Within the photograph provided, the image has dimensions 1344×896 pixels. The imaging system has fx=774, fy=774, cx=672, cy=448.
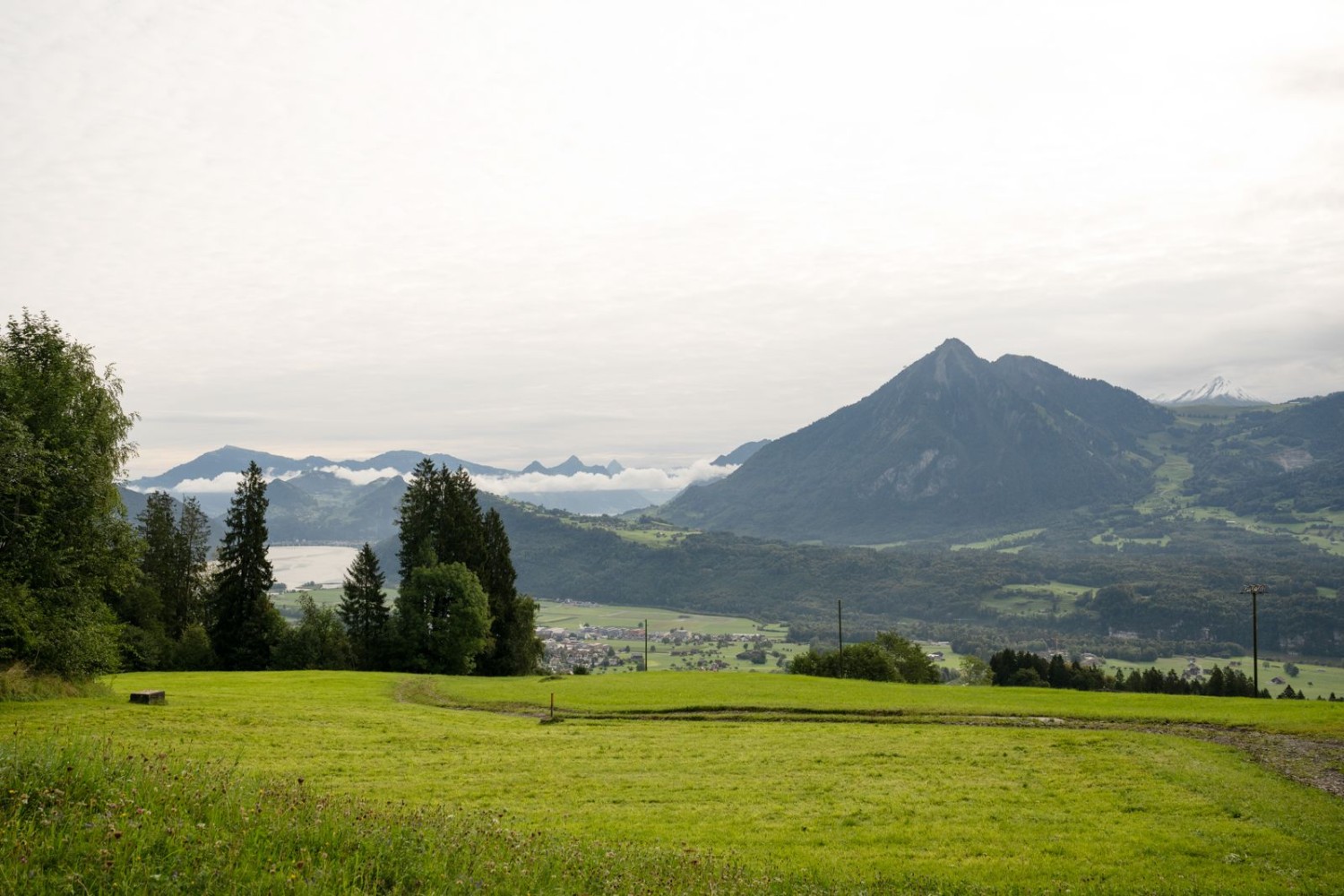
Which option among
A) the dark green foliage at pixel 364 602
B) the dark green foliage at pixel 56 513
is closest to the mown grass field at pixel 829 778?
the dark green foliage at pixel 56 513

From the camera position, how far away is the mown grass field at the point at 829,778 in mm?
14562

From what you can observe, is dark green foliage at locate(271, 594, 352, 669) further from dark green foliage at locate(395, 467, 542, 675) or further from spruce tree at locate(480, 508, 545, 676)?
spruce tree at locate(480, 508, 545, 676)

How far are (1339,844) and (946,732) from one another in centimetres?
1738

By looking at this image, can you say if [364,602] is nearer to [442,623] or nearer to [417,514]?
[417,514]

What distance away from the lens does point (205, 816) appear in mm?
9570

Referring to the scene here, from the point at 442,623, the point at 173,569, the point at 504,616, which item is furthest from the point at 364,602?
the point at 173,569

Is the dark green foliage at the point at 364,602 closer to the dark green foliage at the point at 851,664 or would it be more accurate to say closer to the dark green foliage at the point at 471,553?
the dark green foliage at the point at 471,553

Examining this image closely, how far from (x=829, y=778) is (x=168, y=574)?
80.2m

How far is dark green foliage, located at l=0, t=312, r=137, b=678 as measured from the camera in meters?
29.0

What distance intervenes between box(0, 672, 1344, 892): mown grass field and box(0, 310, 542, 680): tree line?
16.6ft

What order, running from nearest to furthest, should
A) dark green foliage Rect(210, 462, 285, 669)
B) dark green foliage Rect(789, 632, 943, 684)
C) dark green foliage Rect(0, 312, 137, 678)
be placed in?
1. dark green foliage Rect(0, 312, 137, 678)
2. dark green foliage Rect(210, 462, 285, 669)
3. dark green foliage Rect(789, 632, 943, 684)

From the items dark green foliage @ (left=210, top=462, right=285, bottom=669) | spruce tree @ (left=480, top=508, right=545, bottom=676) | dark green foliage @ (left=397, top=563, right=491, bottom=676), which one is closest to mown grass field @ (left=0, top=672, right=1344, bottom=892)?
dark green foliage @ (left=397, top=563, right=491, bottom=676)

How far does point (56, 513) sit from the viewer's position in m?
31.8

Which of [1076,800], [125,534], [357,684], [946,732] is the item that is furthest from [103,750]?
[357,684]
